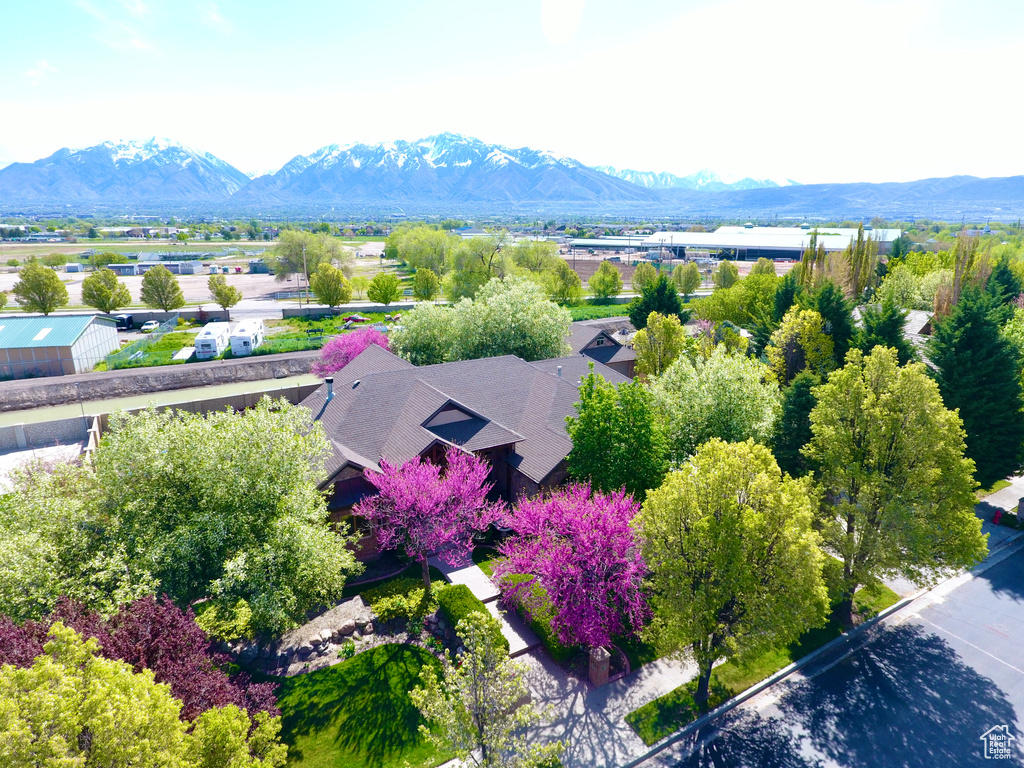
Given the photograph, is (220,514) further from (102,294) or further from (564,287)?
(564,287)

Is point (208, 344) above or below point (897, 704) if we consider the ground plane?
above

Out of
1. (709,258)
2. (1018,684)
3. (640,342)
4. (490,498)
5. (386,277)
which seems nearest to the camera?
(1018,684)

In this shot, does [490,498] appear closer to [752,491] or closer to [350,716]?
[350,716]

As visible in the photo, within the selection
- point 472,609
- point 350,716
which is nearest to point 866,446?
point 472,609

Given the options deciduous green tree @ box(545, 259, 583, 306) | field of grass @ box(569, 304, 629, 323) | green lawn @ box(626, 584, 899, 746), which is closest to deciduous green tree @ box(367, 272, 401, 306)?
deciduous green tree @ box(545, 259, 583, 306)

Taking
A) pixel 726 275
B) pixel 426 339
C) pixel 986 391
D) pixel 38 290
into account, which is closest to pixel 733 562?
pixel 986 391

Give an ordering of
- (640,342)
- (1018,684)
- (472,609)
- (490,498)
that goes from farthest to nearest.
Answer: (640,342), (490,498), (472,609), (1018,684)
